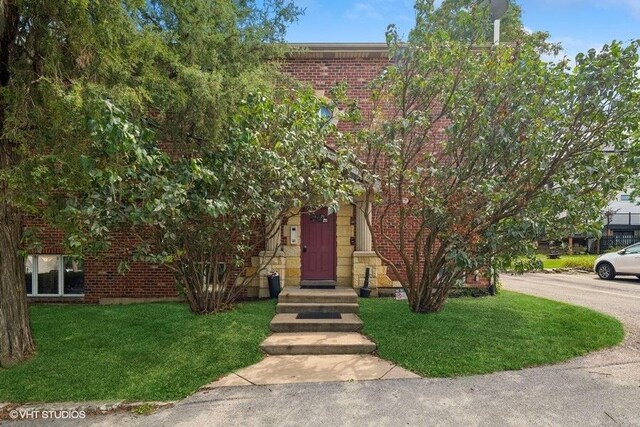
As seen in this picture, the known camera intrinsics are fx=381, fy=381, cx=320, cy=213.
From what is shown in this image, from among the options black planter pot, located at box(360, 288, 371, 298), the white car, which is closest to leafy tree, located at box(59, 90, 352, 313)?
black planter pot, located at box(360, 288, 371, 298)

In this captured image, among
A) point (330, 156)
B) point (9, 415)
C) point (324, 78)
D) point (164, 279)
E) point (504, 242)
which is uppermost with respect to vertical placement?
point (324, 78)

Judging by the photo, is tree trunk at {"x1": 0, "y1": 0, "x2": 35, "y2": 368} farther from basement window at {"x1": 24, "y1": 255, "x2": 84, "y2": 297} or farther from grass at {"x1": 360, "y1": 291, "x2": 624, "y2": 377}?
grass at {"x1": 360, "y1": 291, "x2": 624, "y2": 377}

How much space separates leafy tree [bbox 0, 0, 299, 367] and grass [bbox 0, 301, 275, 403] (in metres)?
0.72

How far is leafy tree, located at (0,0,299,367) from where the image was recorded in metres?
4.43

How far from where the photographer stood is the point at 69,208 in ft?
15.5

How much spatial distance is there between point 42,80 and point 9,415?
146 inches

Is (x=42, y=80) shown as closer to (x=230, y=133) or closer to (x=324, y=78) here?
(x=230, y=133)

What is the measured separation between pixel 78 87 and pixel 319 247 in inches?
255

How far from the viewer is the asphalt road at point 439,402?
3805 mm

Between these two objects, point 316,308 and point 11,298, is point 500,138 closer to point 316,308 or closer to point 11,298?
point 316,308

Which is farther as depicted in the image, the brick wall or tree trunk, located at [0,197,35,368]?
the brick wall

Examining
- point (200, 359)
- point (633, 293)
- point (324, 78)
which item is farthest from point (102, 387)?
point (633, 293)

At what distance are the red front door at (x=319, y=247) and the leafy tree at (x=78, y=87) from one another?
3928 millimetres

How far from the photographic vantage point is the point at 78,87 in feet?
13.6
